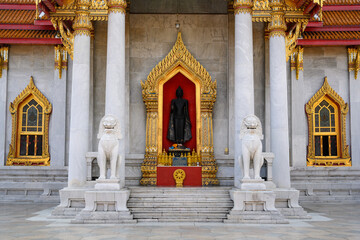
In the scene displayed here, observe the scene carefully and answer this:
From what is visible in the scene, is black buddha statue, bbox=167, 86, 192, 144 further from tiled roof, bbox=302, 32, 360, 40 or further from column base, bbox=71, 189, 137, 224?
tiled roof, bbox=302, 32, 360, 40

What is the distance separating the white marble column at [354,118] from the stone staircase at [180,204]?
7693mm

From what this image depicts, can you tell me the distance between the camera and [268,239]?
10070 millimetres

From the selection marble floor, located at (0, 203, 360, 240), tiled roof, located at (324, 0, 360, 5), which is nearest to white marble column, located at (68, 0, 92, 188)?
marble floor, located at (0, 203, 360, 240)

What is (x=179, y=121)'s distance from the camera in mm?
18062

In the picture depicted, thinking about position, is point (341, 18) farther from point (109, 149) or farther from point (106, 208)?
point (106, 208)

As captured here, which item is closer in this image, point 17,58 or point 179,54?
point 179,54

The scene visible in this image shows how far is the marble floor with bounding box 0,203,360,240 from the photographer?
10.4 m

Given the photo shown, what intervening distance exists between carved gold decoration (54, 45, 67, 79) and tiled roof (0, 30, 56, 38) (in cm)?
62

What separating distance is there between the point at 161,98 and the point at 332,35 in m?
8.13

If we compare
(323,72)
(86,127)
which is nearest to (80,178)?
(86,127)

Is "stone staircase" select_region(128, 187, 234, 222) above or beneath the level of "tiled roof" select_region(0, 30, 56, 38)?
beneath

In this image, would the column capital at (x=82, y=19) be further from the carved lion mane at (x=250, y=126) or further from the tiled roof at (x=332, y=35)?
the tiled roof at (x=332, y=35)

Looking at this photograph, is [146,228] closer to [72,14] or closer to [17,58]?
[72,14]

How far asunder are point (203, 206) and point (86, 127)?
16.1ft
